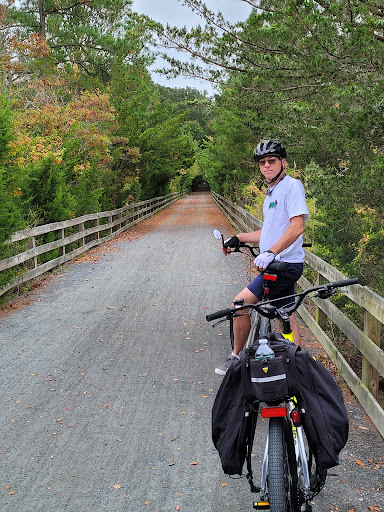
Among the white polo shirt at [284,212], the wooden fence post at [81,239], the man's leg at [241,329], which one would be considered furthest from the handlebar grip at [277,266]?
the wooden fence post at [81,239]

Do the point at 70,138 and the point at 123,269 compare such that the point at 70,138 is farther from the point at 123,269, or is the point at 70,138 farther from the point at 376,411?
the point at 376,411

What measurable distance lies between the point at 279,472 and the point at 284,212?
1891mm

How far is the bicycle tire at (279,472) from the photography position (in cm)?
267

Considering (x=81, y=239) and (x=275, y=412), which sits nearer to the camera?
(x=275, y=412)

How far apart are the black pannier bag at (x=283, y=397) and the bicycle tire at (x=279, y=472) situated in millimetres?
147

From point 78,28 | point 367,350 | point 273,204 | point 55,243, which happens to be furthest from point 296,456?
point 78,28

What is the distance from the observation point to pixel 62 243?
42.4ft

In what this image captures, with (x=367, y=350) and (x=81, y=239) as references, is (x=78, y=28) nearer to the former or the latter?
(x=81, y=239)

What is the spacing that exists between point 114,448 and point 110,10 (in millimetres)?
26967

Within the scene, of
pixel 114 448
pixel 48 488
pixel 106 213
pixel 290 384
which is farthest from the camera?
pixel 106 213

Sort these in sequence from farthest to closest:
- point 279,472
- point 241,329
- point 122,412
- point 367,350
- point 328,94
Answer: point 328,94
point 122,412
point 367,350
point 241,329
point 279,472

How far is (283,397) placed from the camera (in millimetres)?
2709

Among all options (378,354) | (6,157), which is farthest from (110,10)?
(378,354)

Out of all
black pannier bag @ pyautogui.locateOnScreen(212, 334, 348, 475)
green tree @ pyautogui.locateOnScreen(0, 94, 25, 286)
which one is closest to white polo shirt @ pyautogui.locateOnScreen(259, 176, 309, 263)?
black pannier bag @ pyautogui.locateOnScreen(212, 334, 348, 475)
